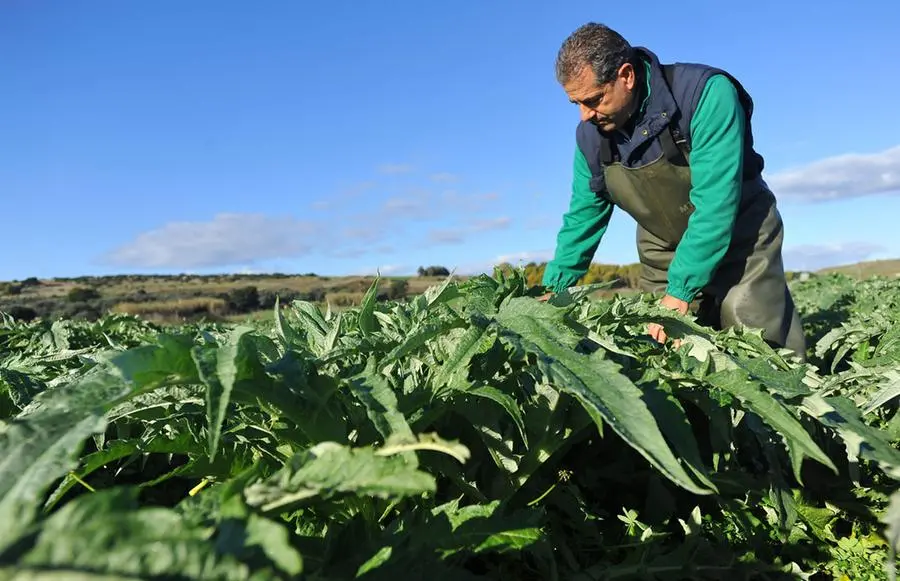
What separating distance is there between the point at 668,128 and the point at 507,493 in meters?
2.97

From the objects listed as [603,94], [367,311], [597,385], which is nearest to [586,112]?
[603,94]

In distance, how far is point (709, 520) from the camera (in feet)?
7.58

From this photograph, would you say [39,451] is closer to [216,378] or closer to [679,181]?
[216,378]

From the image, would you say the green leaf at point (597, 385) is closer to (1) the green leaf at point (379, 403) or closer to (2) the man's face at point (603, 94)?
(1) the green leaf at point (379, 403)

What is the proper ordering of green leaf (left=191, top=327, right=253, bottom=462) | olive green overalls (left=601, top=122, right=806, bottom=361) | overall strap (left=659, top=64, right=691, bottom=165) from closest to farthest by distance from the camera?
green leaf (left=191, top=327, right=253, bottom=462), overall strap (left=659, top=64, right=691, bottom=165), olive green overalls (left=601, top=122, right=806, bottom=361)

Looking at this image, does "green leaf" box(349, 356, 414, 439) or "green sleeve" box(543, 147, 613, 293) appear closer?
"green leaf" box(349, 356, 414, 439)

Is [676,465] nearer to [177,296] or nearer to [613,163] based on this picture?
[613,163]

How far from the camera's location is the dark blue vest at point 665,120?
161 inches

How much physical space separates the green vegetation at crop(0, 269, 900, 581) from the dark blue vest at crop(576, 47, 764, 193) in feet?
5.91

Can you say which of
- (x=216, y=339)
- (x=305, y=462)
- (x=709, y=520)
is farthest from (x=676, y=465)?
(x=709, y=520)

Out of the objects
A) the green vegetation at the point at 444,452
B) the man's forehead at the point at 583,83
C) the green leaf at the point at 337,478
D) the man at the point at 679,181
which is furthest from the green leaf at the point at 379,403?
the man's forehead at the point at 583,83

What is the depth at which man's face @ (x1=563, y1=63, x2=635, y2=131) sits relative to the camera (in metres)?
4.08

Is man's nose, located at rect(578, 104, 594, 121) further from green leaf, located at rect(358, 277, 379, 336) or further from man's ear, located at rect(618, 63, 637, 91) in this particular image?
green leaf, located at rect(358, 277, 379, 336)

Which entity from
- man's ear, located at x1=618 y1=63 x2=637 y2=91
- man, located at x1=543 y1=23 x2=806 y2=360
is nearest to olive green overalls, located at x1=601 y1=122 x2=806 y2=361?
man, located at x1=543 y1=23 x2=806 y2=360
